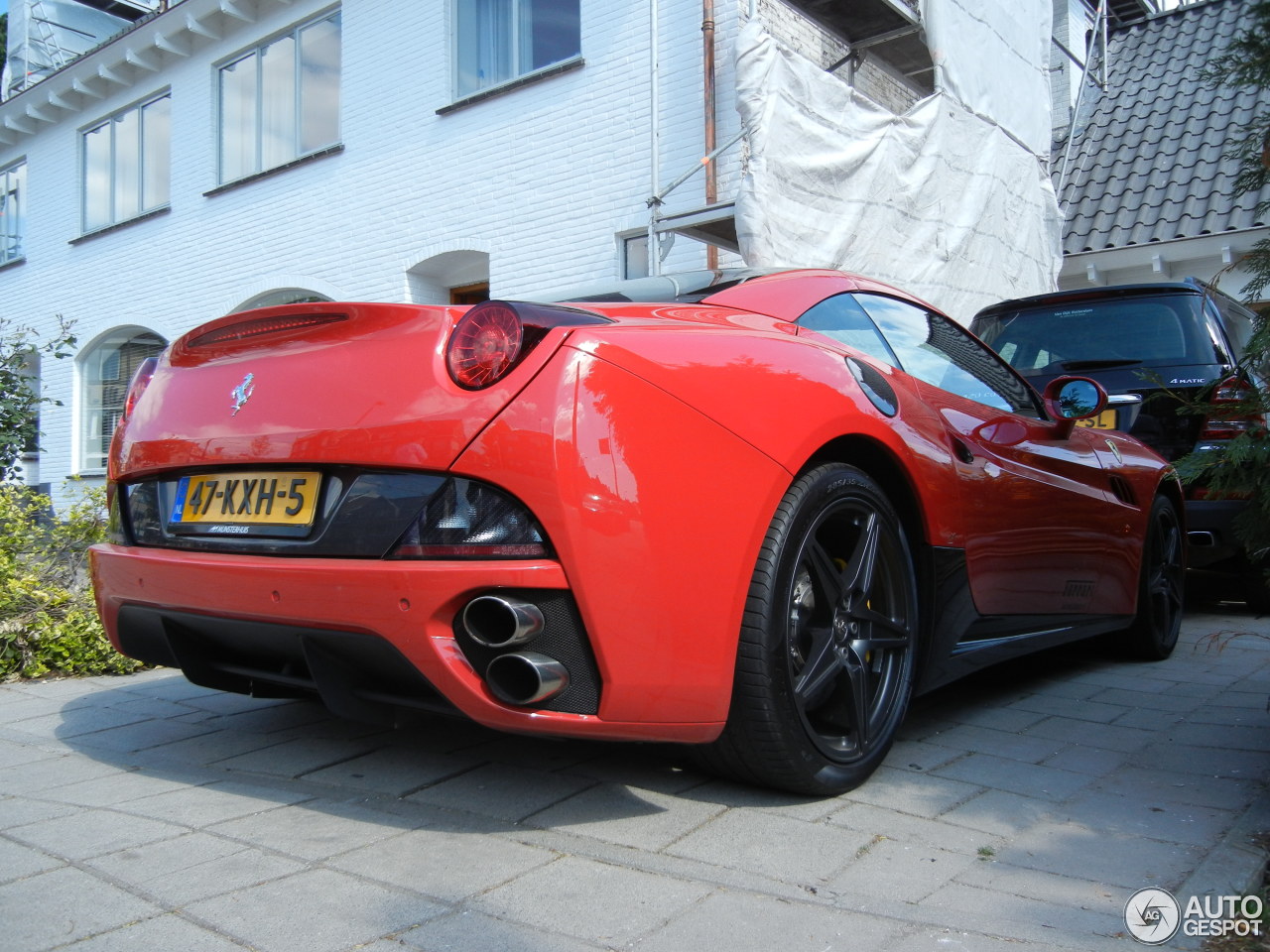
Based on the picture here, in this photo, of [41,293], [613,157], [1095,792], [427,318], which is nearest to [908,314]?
[1095,792]

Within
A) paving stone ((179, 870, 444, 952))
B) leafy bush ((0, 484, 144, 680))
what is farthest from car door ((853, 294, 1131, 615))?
leafy bush ((0, 484, 144, 680))

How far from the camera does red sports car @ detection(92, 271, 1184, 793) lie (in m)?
2.06

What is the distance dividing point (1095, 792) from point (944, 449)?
0.96m

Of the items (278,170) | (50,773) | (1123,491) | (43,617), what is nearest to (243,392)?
(50,773)

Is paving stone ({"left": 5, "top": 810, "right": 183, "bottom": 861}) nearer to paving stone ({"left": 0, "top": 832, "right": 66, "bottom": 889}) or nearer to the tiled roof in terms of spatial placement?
paving stone ({"left": 0, "top": 832, "right": 66, "bottom": 889})

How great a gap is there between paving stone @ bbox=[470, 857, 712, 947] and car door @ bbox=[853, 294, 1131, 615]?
1.45 metres

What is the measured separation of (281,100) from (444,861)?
11.3 m

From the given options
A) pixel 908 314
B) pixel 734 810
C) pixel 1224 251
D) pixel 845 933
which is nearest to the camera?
pixel 845 933

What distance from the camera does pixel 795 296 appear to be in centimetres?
293

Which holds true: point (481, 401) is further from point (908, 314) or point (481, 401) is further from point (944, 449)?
point (908, 314)

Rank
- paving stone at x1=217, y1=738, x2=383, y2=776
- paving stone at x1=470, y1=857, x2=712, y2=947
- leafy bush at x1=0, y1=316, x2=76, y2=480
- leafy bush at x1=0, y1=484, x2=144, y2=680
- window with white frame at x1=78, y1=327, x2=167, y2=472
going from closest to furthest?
1. paving stone at x1=470, y1=857, x2=712, y2=947
2. paving stone at x1=217, y1=738, x2=383, y2=776
3. leafy bush at x1=0, y1=484, x2=144, y2=680
4. leafy bush at x1=0, y1=316, x2=76, y2=480
5. window with white frame at x1=78, y1=327, x2=167, y2=472

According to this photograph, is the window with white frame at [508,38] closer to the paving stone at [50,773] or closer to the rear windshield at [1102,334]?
the rear windshield at [1102,334]

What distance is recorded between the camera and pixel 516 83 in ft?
30.9

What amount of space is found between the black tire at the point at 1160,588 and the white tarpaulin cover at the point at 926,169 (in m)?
3.56
